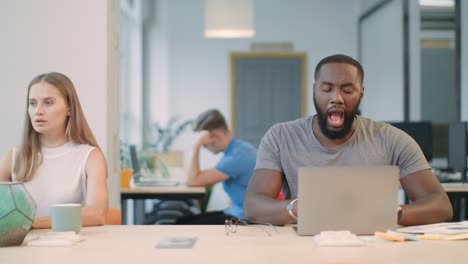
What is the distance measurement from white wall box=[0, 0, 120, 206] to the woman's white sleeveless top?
35.1 inches

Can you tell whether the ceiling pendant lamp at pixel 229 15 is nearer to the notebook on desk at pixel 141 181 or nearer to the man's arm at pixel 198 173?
the notebook on desk at pixel 141 181

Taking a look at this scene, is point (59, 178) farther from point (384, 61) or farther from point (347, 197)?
point (384, 61)

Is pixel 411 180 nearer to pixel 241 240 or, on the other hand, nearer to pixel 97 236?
pixel 241 240

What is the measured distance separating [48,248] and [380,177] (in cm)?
102

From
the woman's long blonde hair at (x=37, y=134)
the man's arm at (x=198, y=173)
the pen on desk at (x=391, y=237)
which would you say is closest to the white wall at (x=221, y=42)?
the man's arm at (x=198, y=173)

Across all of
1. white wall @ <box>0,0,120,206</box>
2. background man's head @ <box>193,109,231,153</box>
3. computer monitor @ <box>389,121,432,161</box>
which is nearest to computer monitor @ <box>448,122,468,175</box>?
computer monitor @ <box>389,121,432,161</box>

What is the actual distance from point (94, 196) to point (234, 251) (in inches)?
35.7

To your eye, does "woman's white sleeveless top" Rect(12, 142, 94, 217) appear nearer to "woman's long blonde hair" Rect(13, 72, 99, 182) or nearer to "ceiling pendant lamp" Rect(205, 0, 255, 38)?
"woman's long blonde hair" Rect(13, 72, 99, 182)

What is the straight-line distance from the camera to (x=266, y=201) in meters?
2.52

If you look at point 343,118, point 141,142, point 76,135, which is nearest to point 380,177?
point 343,118

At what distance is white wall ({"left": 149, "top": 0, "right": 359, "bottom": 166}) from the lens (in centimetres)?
959

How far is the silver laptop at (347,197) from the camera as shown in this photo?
2.02 m

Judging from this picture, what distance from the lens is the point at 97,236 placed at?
2207 mm

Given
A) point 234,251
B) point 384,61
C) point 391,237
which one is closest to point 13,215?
point 234,251
